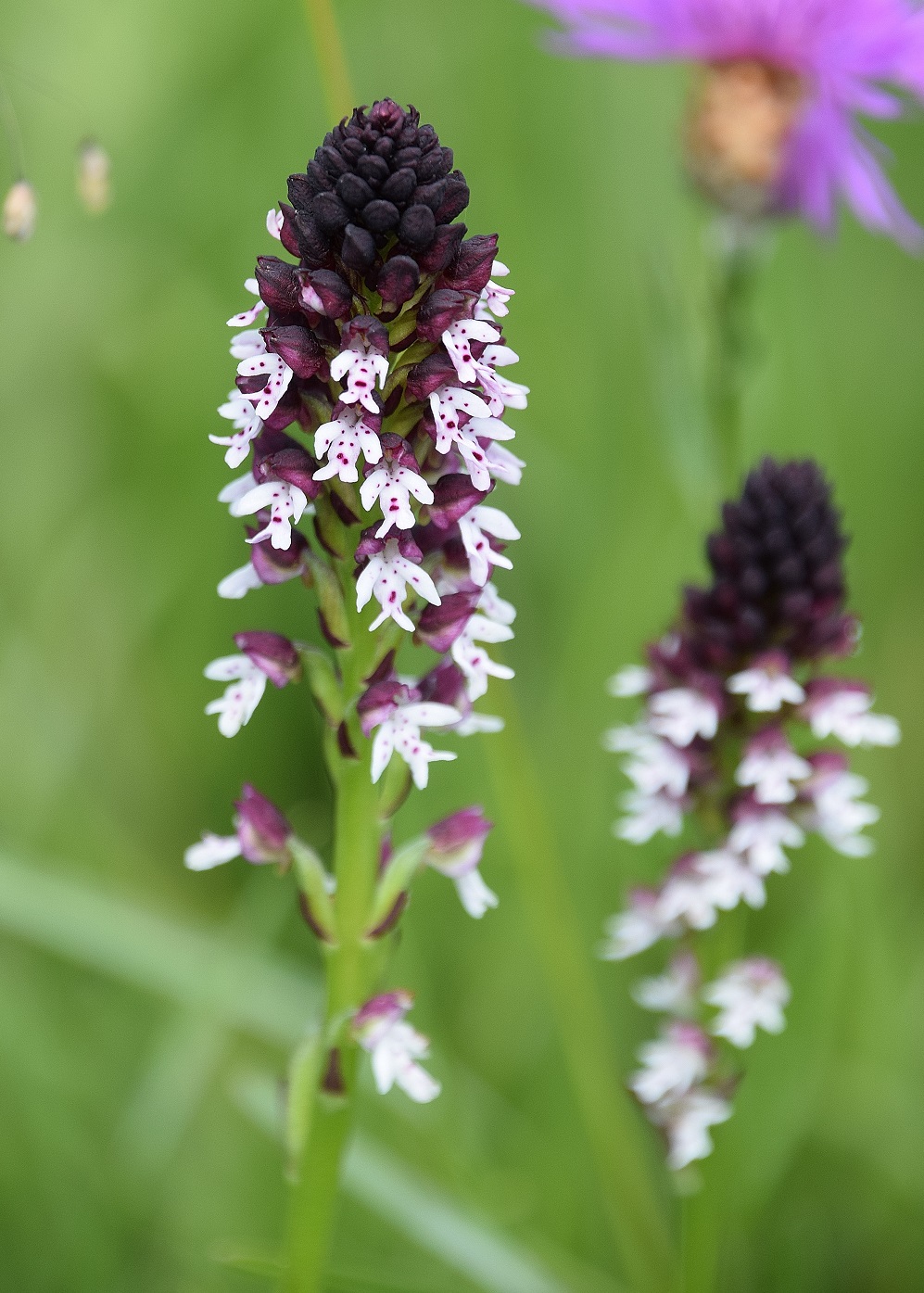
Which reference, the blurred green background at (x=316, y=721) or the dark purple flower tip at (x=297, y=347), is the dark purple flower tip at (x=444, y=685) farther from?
Result: the blurred green background at (x=316, y=721)

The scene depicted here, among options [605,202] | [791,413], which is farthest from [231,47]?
[791,413]

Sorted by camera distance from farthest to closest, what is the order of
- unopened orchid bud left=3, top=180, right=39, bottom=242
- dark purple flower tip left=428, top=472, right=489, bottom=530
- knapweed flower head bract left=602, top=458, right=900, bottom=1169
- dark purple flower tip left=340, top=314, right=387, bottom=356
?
1. knapweed flower head bract left=602, top=458, right=900, bottom=1169
2. unopened orchid bud left=3, top=180, right=39, bottom=242
3. dark purple flower tip left=428, top=472, right=489, bottom=530
4. dark purple flower tip left=340, top=314, right=387, bottom=356

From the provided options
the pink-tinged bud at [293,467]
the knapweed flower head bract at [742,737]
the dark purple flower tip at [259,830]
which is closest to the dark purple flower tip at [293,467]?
the pink-tinged bud at [293,467]

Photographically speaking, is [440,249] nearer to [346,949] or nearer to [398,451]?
[398,451]

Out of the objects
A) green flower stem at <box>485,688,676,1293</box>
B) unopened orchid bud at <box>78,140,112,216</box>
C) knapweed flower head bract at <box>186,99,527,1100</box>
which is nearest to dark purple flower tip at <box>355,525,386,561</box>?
knapweed flower head bract at <box>186,99,527,1100</box>

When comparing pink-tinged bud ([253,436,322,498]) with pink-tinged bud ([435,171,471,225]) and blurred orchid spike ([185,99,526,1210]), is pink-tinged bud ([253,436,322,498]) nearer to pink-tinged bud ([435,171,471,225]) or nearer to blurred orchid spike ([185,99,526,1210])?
blurred orchid spike ([185,99,526,1210])

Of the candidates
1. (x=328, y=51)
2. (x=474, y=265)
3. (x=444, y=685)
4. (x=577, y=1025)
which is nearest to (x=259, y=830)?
(x=444, y=685)

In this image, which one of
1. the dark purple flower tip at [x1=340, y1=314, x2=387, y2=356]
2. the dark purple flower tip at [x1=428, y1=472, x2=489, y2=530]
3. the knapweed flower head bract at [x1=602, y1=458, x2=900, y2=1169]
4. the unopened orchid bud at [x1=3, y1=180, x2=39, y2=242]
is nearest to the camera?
the dark purple flower tip at [x1=340, y1=314, x2=387, y2=356]
